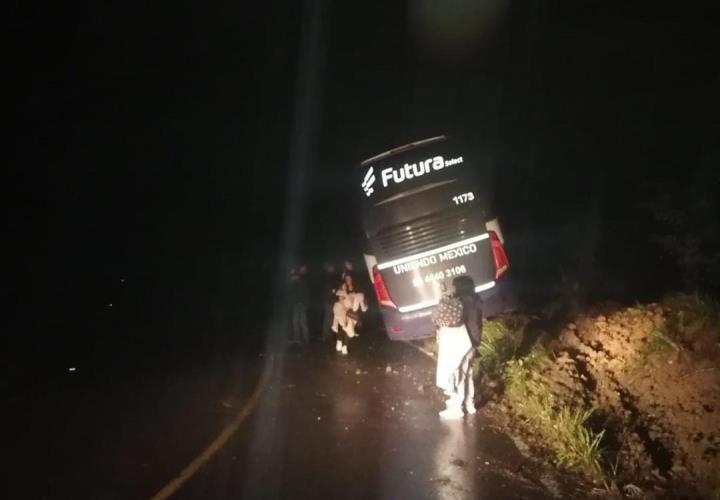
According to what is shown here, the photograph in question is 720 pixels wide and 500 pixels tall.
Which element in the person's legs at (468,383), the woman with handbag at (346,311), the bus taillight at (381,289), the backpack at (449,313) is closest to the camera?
the backpack at (449,313)

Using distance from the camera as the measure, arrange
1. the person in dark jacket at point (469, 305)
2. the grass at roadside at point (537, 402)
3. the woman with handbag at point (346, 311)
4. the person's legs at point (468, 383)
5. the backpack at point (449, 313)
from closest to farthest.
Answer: the grass at roadside at point (537, 402), the backpack at point (449, 313), the person's legs at point (468, 383), the person in dark jacket at point (469, 305), the woman with handbag at point (346, 311)

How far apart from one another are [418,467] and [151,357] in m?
10.3

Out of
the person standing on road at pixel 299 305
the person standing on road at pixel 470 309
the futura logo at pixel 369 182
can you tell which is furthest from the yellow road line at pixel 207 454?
the person standing on road at pixel 299 305

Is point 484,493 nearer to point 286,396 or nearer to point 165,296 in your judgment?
point 286,396

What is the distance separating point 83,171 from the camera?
30.7 meters

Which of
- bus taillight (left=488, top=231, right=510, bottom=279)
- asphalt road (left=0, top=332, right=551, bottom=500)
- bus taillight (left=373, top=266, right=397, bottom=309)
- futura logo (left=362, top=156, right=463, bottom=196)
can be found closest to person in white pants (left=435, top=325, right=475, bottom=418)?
asphalt road (left=0, top=332, right=551, bottom=500)

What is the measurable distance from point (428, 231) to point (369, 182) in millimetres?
1353

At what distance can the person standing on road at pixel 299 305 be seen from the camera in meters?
16.8

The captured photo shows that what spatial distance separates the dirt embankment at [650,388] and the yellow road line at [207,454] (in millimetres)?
3890

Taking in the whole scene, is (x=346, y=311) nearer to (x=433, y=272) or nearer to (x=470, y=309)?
(x=433, y=272)

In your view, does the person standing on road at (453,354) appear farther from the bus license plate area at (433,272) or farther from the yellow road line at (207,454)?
the bus license plate area at (433,272)

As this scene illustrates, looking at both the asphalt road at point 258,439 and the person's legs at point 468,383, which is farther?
the person's legs at point 468,383

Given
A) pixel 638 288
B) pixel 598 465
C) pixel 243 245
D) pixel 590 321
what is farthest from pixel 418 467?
pixel 243 245

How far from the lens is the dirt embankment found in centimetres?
732
